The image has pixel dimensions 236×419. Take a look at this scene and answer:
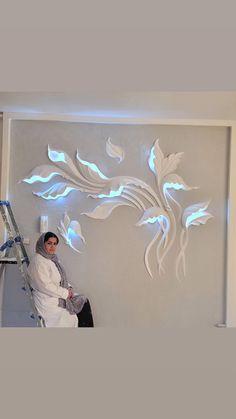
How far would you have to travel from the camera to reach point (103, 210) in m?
4.25

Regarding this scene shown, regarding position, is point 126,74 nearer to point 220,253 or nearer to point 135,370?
point 135,370

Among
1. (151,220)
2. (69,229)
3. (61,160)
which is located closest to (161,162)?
(151,220)

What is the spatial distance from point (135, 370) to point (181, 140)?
2906 millimetres

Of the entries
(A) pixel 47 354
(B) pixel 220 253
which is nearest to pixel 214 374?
(A) pixel 47 354

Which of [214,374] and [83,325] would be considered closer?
[214,374]

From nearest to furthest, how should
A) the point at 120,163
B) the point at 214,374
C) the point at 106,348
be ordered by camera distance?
the point at 214,374 → the point at 106,348 → the point at 120,163

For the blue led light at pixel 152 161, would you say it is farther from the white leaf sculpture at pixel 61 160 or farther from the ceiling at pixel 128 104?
the white leaf sculpture at pixel 61 160

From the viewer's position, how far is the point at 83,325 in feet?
13.1

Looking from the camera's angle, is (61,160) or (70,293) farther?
(61,160)

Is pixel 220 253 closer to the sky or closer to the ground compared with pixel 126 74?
closer to the ground

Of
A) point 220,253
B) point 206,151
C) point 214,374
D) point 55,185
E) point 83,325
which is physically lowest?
point 83,325

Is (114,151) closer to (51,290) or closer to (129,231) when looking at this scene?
(129,231)

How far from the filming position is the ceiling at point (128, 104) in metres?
3.60

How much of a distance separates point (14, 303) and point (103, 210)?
1.27 meters
